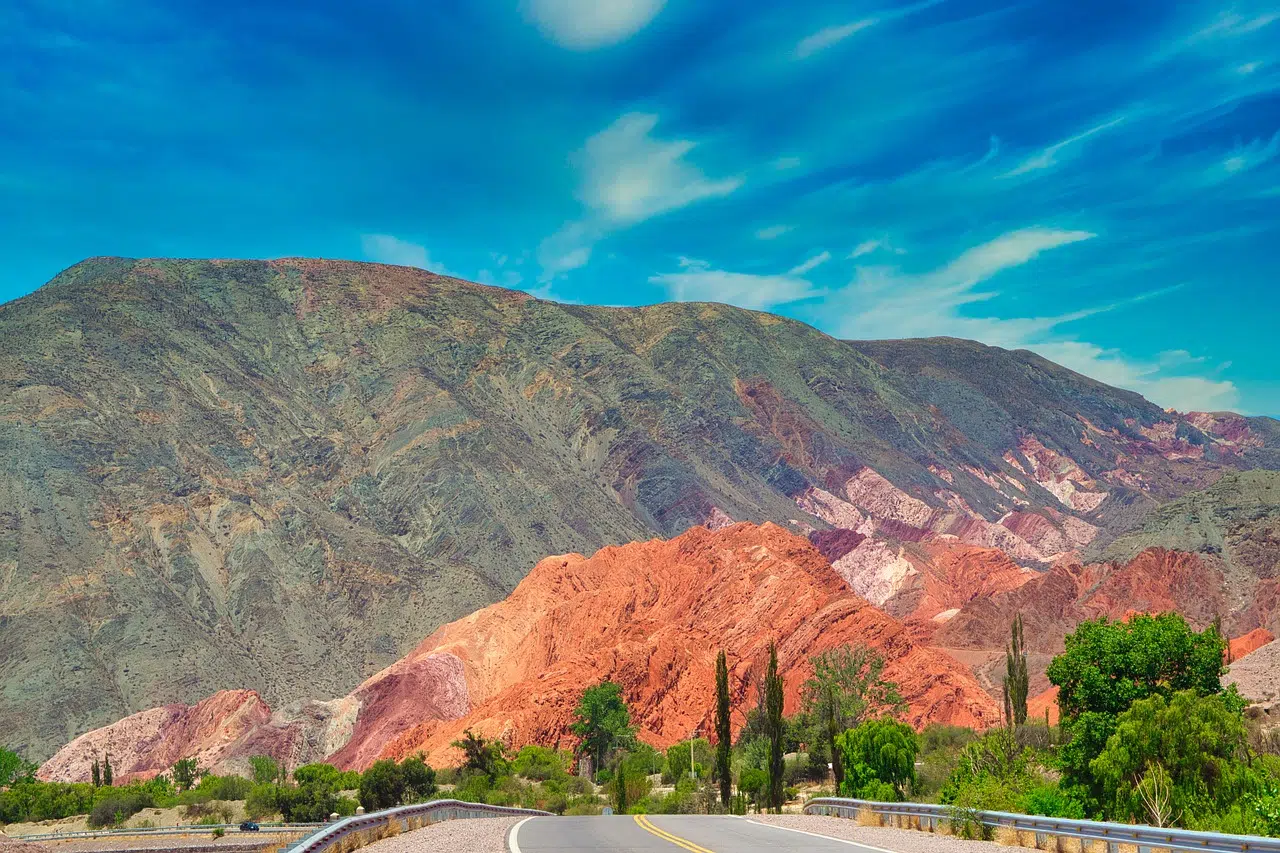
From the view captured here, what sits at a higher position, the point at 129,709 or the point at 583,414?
the point at 583,414

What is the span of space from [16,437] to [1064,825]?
406 ft

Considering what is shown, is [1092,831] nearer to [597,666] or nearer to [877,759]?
[877,759]

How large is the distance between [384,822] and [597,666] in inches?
2352

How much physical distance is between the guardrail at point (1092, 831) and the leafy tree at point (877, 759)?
1226 cm

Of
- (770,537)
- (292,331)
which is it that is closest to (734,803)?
(770,537)

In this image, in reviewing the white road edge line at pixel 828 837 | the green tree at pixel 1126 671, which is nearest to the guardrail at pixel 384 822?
the white road edge line at pixel 828 837

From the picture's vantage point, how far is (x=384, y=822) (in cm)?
2161

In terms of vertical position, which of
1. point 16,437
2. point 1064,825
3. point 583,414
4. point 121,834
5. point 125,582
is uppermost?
point 583,414

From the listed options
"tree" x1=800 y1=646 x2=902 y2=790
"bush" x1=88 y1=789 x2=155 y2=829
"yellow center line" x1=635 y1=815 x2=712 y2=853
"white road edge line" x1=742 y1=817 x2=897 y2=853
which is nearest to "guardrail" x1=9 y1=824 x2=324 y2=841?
"bush" x1=88 y1=789 x2=155 y2=829

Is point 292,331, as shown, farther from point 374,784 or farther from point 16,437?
point 374,784

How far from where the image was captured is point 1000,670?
94.9m

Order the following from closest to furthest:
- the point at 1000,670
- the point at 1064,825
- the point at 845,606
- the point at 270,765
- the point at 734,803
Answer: the point at 1064,825 → the point at 734,803 → the point at 270,765 → the point at 845,606 → the point at 1000,670

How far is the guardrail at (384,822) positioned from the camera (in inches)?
657

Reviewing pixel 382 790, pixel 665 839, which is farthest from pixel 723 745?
pixel 665 839
